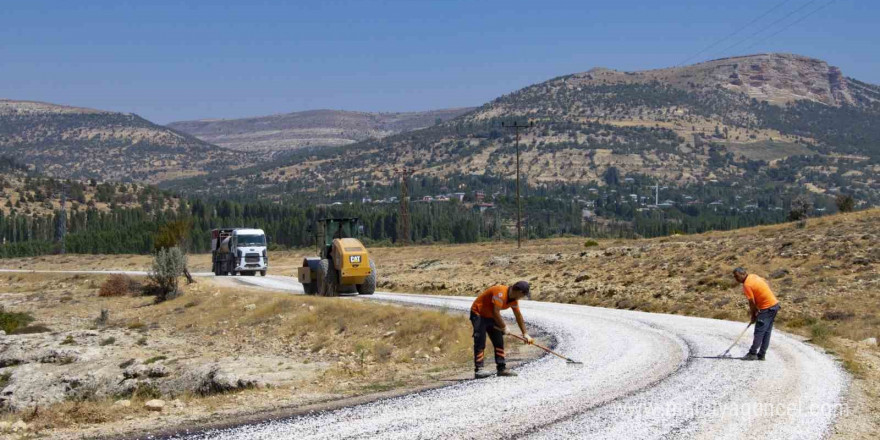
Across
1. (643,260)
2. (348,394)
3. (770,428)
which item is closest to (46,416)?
(348,394)

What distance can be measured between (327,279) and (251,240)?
2369 centimetres

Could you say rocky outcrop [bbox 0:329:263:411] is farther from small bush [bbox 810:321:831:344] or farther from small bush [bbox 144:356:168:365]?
small bush [bbox 810:321:831:344]

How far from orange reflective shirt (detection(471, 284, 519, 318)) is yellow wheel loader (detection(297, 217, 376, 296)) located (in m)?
21.5

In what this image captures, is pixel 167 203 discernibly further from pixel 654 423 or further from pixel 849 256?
pixel 654 423

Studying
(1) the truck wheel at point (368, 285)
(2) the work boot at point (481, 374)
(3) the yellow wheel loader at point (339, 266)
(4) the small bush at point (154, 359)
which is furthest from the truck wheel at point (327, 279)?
(2) the work boot at point (481, 374)

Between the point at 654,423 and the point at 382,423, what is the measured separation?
3.80 metres

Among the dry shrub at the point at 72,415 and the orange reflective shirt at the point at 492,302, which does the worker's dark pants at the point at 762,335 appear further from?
the dry shrub at the point at 72,415

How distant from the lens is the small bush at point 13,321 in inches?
1479

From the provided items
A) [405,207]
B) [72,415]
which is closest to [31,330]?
[72,415]

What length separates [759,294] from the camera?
17.4 m

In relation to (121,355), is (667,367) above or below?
above

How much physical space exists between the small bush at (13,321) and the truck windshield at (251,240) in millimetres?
18694

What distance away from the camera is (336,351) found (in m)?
25.2

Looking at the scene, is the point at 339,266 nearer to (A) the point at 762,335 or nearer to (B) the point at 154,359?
(B) the point at 154,359
